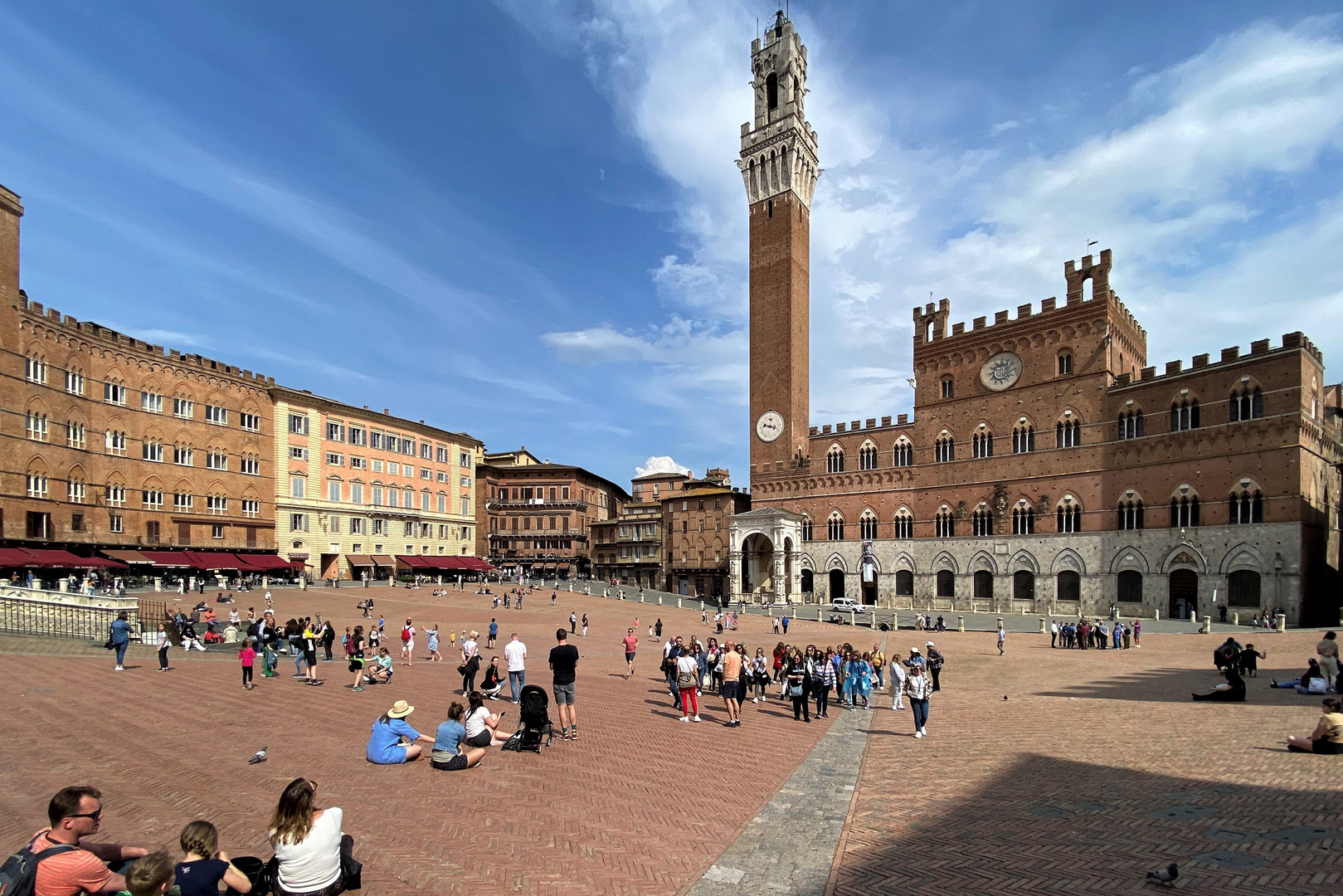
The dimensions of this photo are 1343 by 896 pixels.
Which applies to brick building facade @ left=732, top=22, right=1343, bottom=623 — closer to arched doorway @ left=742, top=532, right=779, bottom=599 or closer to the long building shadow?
arched doorway @ left=742, top=532, right=779, bottom=599

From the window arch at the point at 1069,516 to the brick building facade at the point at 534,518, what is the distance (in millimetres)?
46858

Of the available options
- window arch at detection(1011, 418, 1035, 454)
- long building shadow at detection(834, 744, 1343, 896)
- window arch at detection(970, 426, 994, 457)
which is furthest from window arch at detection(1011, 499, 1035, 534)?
long building shadow at detection(834, 744, 1343, 896)

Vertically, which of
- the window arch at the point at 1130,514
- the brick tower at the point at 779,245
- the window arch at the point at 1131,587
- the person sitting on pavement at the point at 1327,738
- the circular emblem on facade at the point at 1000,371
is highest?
the brick tower at the point at 779,245

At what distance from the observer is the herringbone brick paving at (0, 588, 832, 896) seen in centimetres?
764

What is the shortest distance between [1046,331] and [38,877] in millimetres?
54278

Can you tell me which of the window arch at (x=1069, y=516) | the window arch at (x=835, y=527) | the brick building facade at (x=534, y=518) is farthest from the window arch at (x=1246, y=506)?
the brick building facade at (x=534, y=518)

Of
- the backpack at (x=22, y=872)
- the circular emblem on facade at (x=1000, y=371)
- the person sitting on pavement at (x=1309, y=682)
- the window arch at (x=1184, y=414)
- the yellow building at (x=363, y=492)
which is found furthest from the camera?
the yellow building at (x=363, y=492)

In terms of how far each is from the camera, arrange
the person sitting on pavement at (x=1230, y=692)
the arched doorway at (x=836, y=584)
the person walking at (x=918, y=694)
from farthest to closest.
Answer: the arched doorway at (x=836, y=584), the person sitting on pavement at (x=1230, y=692), the person walking at (x=918, y=694)

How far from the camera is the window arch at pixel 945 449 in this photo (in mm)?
52844

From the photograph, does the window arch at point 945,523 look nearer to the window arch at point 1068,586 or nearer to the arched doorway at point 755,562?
the window arch at point 1068,586

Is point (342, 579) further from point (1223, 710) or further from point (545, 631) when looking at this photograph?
point (1223, 710)

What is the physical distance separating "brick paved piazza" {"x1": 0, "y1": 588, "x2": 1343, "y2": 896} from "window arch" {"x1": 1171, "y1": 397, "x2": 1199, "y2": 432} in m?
29.1

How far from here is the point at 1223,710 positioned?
15992 mm

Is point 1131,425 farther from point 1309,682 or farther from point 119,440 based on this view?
point 119,440
